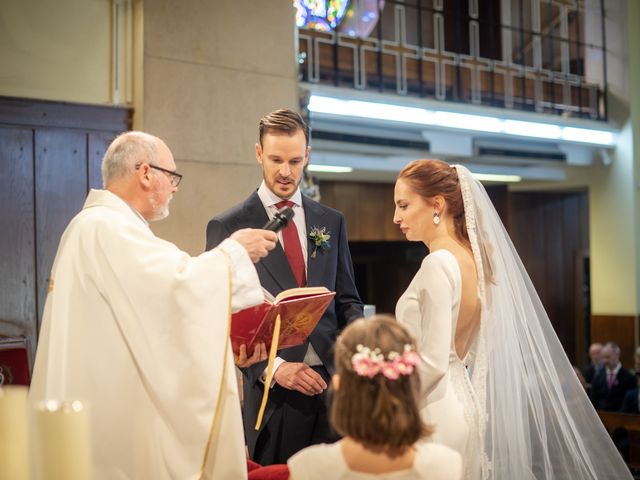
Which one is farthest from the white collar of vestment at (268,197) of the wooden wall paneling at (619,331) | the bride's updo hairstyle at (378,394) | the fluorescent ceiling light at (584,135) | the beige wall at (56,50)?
the wooden wall paneling at (619,331)

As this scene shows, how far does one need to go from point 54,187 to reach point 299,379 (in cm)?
218

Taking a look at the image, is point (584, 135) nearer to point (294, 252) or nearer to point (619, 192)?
point (619, 192)

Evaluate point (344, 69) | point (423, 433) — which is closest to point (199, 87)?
point (423, 433)

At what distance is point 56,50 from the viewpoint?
4.55 metres

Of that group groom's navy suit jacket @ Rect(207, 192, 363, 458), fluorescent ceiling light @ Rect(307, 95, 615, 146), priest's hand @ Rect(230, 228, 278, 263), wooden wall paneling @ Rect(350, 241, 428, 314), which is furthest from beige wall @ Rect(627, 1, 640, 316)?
priest's hand @ Rect(230, 228, 278, 263)

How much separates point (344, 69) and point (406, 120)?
4.12ft

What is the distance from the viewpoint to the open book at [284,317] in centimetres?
274

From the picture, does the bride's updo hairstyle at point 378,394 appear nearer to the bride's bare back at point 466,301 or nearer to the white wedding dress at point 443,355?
the white wedding dress at point 443,355

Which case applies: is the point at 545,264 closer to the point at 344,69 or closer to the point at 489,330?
the point at 344,69

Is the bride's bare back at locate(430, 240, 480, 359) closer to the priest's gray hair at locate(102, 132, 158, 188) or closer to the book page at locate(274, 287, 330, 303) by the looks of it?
the book page at locate(274, 287, 330, 303)

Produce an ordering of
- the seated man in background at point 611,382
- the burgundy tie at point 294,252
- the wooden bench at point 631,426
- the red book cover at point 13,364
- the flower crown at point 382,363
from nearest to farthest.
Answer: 1. the flower crown at point 382,363
2. the burgundy tie at point 294,252
3. the red book cover at point 13,364
4. the wooden bench at point 631,426
5. the seated man in background at point 611,382

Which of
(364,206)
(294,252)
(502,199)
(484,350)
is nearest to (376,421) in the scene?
(484,350)

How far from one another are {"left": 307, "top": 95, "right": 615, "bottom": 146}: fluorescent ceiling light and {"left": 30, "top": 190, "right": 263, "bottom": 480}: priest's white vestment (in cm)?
530

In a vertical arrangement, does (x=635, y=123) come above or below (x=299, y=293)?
above
